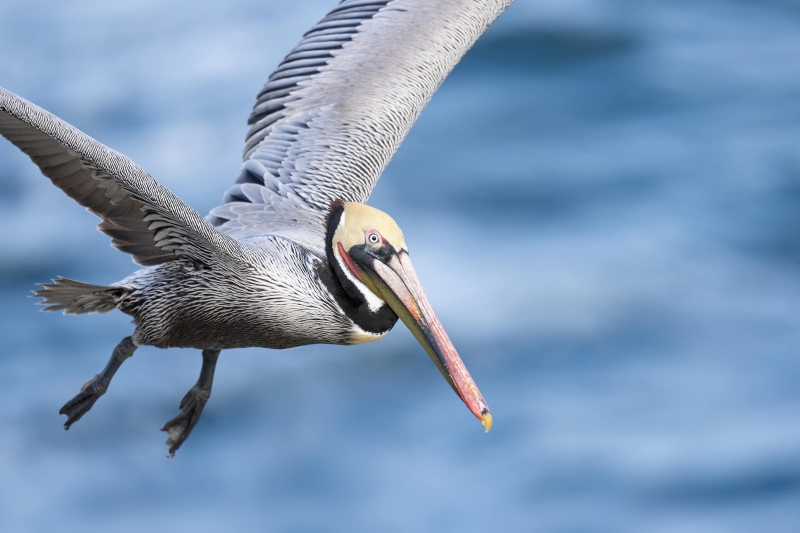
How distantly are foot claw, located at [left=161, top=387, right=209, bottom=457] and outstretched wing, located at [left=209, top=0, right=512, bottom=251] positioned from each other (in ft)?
4.42

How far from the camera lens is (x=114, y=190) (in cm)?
811

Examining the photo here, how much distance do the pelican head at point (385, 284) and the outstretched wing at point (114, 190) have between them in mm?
679

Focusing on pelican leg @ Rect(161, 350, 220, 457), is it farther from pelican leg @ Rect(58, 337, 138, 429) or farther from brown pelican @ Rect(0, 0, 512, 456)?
pelican leg @ Rect(58, 337, 138, 429)

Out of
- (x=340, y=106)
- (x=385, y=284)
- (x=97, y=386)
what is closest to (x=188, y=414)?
(x=97, y=386)

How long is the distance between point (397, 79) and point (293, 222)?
6.97ft

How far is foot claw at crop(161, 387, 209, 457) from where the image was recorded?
1012 centimetres

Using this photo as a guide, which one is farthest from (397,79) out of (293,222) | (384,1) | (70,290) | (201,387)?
(70,290)

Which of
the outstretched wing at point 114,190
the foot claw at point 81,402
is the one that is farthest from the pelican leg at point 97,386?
the outstretched wing at point 114,190

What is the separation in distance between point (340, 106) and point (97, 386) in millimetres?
3122

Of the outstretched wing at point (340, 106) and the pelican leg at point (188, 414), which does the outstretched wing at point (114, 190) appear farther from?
the pelican leg at point (188, 414)

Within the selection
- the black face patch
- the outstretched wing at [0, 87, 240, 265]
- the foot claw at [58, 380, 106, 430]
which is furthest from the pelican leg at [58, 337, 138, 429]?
the black face patch

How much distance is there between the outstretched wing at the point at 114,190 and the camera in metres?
7.66

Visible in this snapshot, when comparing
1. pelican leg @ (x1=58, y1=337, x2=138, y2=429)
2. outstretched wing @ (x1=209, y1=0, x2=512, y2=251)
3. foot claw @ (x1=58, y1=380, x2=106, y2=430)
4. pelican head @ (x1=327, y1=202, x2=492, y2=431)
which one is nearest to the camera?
pelican head @ (x1=327, y1=202, x2=492, y2=431)

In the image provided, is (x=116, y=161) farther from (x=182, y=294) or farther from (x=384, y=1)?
(x=384, y=1)
